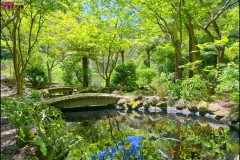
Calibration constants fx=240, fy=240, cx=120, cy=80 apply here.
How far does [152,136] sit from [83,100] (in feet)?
15.1

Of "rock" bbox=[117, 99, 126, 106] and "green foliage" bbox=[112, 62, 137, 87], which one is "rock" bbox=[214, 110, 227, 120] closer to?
"rock" bbox=[117, 99, 126, 106]

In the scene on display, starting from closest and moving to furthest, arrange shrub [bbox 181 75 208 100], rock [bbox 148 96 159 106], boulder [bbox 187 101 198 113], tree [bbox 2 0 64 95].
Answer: tree [bbox 2 0 64 95] → shrub [bbox 181 75 208 100] → boulder [bbox 187 101 198 113] → rock [bbox 148 96 159 106]

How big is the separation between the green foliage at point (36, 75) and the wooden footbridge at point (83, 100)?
4.74 m

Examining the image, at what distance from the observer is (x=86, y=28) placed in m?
11.6

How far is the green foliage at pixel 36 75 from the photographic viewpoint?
43.5 ft

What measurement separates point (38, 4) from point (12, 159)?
391 cm

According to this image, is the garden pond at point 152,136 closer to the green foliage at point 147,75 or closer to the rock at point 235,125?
the rock at point 235,125

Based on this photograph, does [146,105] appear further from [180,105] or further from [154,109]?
[180,105]

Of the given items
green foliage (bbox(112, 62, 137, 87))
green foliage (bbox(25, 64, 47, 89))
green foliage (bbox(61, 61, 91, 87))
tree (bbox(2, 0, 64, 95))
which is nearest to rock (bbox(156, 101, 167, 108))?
green foliage (bbox(112, 62, 137, 87))

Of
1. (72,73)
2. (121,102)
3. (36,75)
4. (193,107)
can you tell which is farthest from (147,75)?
(193,107)

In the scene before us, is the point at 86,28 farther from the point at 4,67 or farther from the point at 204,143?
the point at 4,67

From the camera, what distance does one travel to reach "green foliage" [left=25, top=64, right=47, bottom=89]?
13.2 meters

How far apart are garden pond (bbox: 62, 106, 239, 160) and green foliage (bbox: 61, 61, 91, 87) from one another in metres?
5.56

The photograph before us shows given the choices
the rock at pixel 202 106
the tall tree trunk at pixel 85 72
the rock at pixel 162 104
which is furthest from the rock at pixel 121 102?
the tall tree trunk at pixel 85 72
